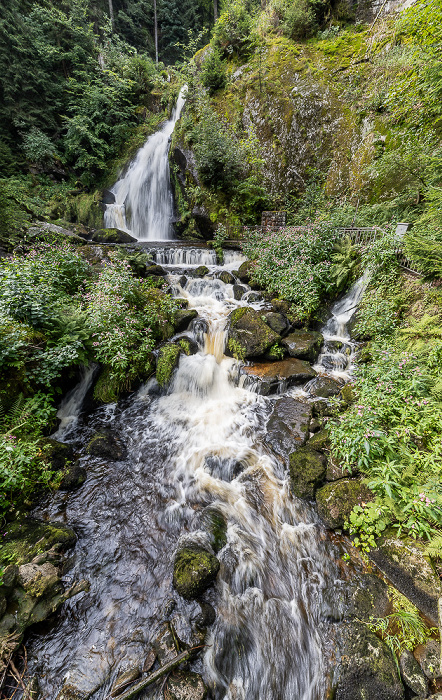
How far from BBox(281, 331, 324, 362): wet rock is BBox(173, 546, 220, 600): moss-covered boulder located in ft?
15.9

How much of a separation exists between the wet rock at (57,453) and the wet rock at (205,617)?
2.99 metres

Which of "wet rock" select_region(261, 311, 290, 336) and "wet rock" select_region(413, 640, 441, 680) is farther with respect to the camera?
"wet rock" select_region(261, 311, 290, 336)

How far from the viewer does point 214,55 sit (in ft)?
44.8

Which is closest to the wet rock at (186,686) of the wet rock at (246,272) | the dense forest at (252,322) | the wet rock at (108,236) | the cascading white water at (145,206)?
the dense forest at (252,322)

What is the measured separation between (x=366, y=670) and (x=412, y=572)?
1039 mm

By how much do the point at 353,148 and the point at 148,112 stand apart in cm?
1442

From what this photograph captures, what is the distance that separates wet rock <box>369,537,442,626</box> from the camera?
2729 mm

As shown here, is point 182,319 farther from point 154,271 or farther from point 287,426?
point 287,426

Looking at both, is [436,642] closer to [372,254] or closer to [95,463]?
[95,463]

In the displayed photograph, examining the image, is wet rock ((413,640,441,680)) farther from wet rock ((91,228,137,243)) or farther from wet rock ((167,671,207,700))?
wet rock ((91,228,137,243))

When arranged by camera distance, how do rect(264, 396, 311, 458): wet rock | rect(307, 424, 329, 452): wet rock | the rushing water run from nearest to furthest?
the rushing water → rect(307, 424, 329, 452): wet rock → rect(264, 396, 311, 458): wet rock

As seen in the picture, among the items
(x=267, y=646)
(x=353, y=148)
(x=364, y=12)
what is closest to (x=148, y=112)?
(x=364, y=12)

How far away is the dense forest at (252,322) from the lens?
300cm

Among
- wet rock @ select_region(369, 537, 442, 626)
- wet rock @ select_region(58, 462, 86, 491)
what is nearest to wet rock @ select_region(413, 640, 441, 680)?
wet rock @ select_region(369, 537, 442, 626)
